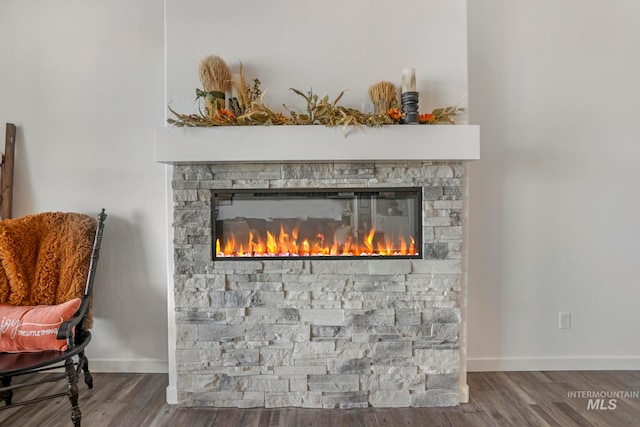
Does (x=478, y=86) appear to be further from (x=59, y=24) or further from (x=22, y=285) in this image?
(x=22, y=285)

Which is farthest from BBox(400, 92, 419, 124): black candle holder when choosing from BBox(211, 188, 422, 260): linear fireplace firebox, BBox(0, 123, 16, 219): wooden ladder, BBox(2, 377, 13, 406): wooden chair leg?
BBox(2, 377, 13, 406): wooden chair leg

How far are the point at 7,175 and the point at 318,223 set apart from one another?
209 centimetres

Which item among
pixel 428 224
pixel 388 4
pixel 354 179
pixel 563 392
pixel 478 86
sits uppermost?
pixel 388 4

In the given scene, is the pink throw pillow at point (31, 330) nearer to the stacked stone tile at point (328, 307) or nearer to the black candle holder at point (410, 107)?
the stacked stone tile at point (328, 307)

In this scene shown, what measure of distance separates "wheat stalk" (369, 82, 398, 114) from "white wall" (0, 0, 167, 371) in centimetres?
143

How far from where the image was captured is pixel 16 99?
236 centimetres

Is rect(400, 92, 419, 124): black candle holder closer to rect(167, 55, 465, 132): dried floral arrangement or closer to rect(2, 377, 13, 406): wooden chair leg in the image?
rect(167, 55, 465, 132): dried floral arrangement

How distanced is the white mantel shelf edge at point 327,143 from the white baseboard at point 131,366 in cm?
145

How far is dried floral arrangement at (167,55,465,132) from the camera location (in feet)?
6.03

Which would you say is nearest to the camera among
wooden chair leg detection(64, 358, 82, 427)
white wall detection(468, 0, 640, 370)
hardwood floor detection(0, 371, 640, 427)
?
wooden chair leg detection(64, 358, 82, 427)

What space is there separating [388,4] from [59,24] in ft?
7.02

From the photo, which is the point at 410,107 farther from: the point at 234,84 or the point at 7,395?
the point at 7,395

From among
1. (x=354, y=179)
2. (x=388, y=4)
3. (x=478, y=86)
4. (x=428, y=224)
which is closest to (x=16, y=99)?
(x=354, y=179)

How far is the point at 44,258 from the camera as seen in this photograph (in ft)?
6.76
